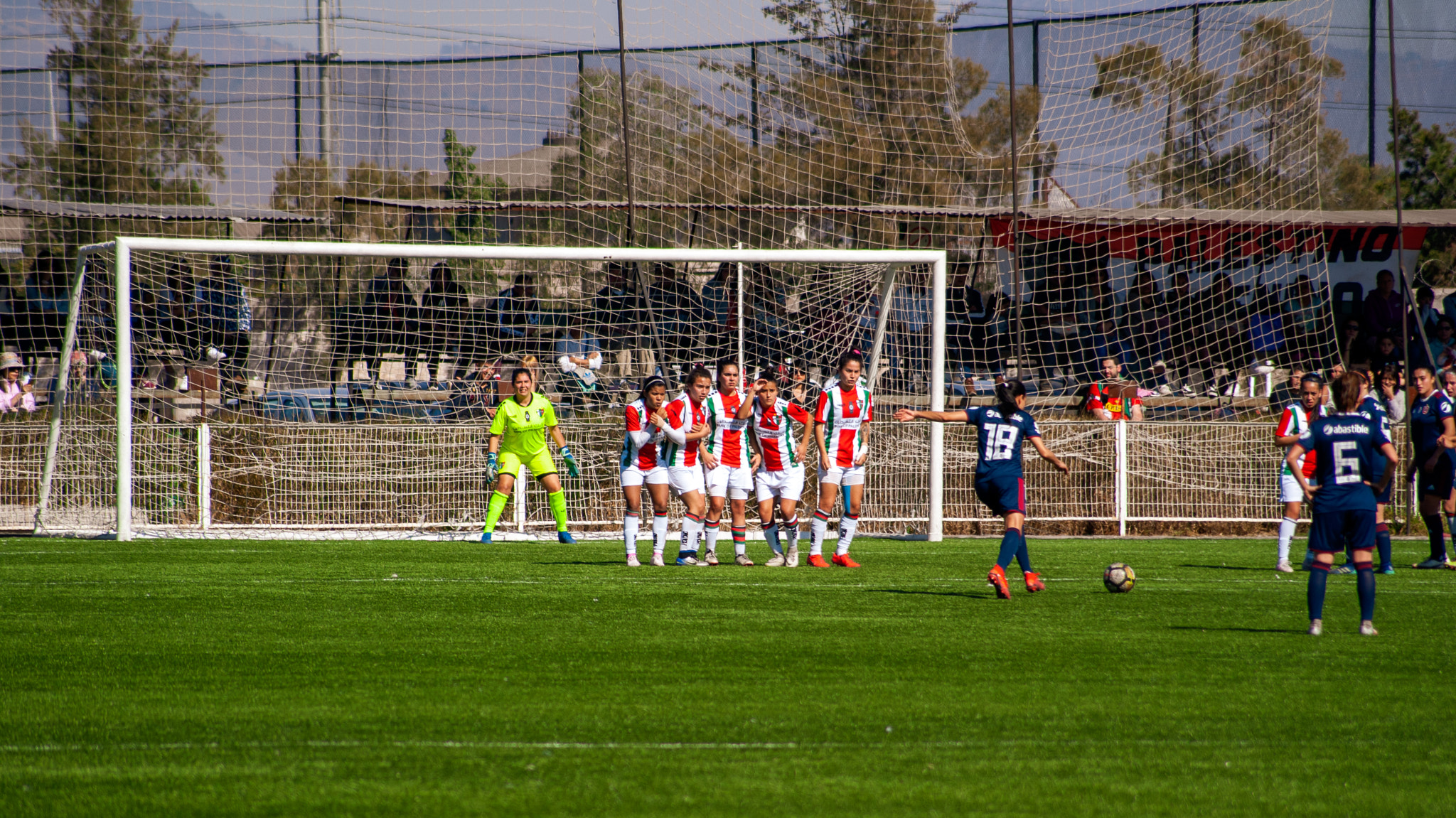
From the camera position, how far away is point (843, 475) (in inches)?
495

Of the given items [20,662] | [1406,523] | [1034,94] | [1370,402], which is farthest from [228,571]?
[1034,94]

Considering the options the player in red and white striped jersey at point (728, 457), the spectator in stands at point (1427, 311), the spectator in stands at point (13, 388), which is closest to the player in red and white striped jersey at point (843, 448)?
the player in red and white striped jersey at point (728, 457)

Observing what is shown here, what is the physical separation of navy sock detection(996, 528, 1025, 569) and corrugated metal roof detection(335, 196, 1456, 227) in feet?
26.6

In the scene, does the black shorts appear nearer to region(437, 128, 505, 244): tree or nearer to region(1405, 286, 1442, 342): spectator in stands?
region(1405, 286, 1442, 342): spectator in stands

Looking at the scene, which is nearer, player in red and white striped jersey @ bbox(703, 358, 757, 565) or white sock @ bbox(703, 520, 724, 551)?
player in red and white striped jersey @ bbox(703, 358, 757, 565)

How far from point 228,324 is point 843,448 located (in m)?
9.56

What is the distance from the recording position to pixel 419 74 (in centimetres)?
1850

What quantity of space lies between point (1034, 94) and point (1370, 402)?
19765mm

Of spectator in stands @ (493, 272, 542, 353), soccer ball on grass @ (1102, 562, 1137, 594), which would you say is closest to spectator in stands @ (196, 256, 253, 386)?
spectator in stands @ (493, 272, 542, 353)

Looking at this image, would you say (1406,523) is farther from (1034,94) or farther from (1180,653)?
(1034,94)

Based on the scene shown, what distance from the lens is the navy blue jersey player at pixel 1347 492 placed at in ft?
25.3

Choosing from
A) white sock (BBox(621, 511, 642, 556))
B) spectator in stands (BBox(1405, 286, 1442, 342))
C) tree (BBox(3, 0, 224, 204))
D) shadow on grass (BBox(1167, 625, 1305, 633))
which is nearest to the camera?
shadow on grass (BBox(1167, 625, 1305, 633))

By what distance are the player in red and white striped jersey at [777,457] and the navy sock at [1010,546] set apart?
304 cm

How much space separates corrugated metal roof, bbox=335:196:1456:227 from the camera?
1741 cm
